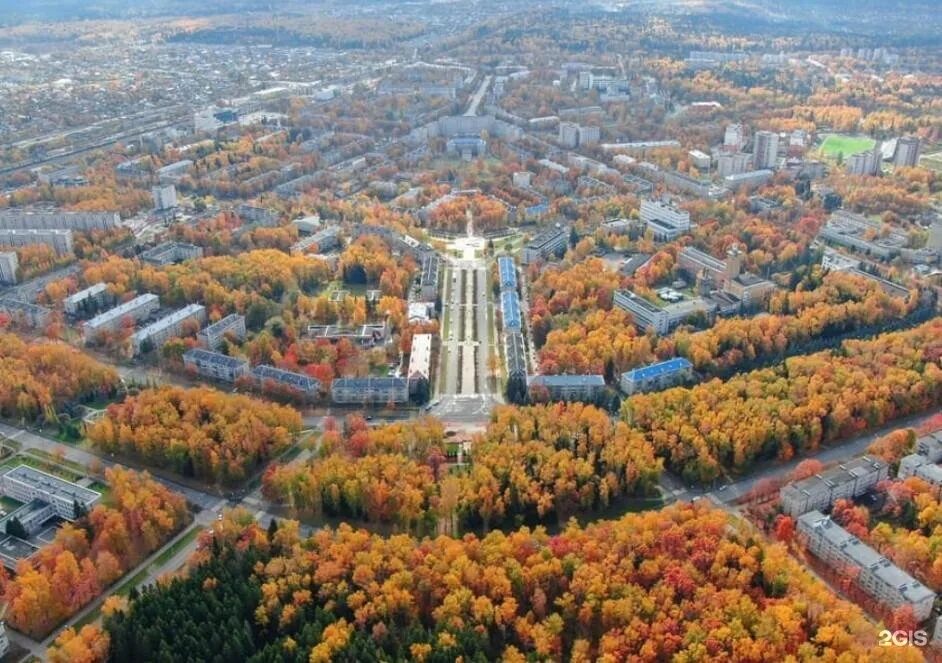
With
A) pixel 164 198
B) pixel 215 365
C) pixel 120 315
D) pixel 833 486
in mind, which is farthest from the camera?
pixel 164 198

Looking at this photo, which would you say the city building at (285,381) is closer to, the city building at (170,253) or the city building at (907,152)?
the city building at (170,253)

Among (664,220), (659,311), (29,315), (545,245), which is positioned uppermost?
(664,220)

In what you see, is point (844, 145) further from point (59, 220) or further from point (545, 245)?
point (59, 220)

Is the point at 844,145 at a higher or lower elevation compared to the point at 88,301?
higher

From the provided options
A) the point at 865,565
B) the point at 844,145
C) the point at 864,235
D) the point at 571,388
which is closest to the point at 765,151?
the point at 844,145

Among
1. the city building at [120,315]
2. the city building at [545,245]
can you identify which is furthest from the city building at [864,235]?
the city building at [120,315]

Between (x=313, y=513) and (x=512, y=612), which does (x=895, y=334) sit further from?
(x=313, y=513)

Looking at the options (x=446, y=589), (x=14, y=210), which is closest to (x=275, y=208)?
(x=14, y=210)
